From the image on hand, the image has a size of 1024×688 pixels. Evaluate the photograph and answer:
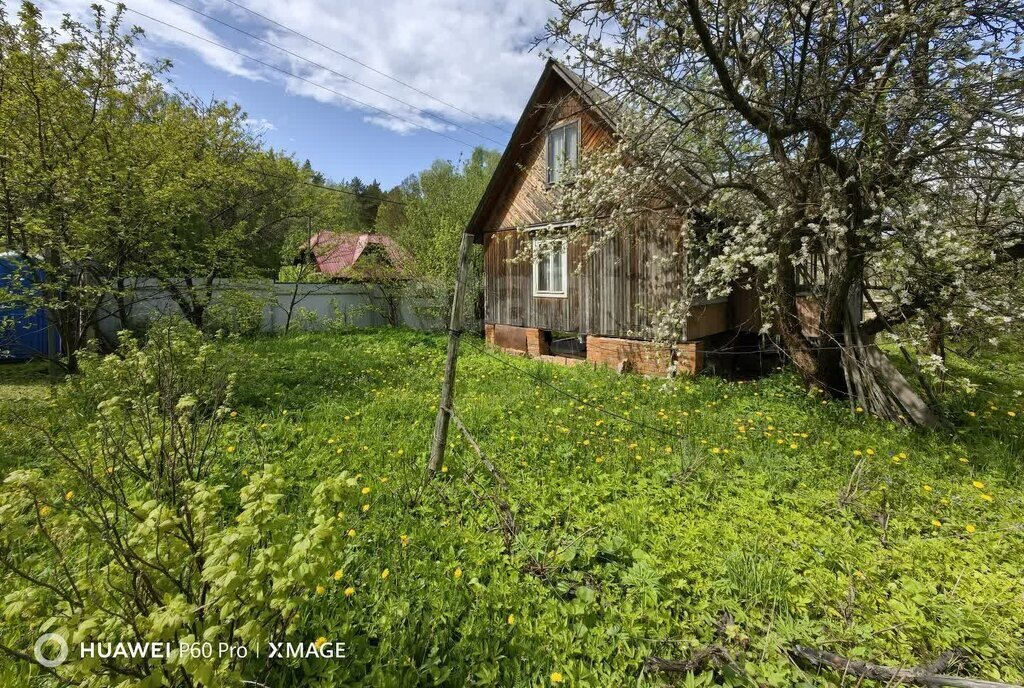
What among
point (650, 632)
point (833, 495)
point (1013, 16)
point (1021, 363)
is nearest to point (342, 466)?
point (650, 632)

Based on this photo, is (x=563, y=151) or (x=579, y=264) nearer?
(x=579, y=264)

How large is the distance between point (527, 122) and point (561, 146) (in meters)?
0.98

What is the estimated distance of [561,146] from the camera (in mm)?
9586

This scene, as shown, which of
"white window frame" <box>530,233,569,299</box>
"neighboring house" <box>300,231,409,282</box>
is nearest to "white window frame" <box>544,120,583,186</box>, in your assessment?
"white window frame" <box>530,233,569,299</box>

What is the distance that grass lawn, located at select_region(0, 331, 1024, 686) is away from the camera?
2.29 m

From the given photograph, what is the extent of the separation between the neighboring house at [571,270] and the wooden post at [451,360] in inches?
165

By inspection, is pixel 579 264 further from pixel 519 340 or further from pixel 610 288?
pixel 519 340

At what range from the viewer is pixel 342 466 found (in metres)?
4.20

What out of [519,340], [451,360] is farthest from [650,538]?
[519,340]

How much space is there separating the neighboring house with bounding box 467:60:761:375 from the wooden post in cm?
419

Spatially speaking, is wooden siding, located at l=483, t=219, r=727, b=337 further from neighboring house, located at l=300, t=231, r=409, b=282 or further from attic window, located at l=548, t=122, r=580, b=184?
neighboring house, located at l=300, t=231, r=409, b=282

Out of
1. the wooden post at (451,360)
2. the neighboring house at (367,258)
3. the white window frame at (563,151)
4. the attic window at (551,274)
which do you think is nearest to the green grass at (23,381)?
the wooden post at (451,360)

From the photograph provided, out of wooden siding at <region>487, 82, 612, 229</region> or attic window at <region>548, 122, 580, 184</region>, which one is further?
attic window at <region>548, 122, 580, 184</region>

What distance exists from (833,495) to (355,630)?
3.83 m
